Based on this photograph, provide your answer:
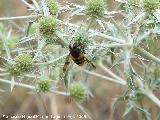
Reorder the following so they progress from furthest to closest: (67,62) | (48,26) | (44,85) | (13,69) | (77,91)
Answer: (77,91) < (44,85) < (13,69) < (67,62) < (48,26)

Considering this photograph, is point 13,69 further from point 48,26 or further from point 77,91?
point 77,91

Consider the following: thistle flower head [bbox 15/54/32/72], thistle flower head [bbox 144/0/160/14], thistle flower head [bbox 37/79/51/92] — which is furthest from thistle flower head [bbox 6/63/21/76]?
thistle flower head [bbox 144/0/160/14]

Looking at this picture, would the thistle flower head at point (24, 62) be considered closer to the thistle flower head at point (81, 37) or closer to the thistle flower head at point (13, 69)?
the thistle flower head at point (13, 69)

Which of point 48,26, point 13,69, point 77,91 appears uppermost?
point 48,26

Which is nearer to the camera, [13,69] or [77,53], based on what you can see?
[77,53]

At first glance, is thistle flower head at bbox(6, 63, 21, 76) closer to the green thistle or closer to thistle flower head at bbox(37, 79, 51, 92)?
thistle flower head at bbox(37, 79, 51, 92)

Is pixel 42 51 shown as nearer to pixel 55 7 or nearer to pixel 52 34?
pixel 52 34

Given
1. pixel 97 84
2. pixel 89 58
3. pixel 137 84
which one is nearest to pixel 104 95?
pixel 97 84

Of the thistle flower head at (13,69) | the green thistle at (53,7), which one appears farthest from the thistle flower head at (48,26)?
the thistle flower head at (13,69)

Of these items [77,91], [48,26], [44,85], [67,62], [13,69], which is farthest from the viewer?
[77,91]

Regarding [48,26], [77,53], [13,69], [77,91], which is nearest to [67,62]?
[77,53]

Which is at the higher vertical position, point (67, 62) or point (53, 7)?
point (53, 7)
